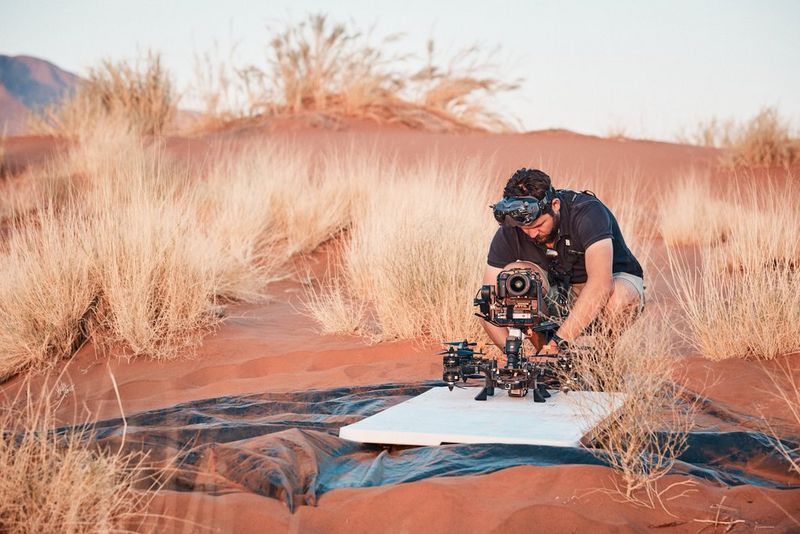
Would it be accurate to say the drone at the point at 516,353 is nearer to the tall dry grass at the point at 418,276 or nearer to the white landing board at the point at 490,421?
the white landing board at the point at 490,421

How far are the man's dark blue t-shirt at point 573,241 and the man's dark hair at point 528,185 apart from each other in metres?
0.23

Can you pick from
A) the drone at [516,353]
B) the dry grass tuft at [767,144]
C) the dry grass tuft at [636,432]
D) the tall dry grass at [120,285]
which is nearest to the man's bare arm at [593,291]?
the drone at [516,353]

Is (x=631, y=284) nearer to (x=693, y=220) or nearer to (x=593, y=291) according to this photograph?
(x=593, y=291)

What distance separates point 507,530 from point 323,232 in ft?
28.8

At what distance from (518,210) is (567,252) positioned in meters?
0.60

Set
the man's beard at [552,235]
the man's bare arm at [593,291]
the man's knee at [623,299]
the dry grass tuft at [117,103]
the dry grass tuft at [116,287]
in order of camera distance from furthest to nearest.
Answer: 1. the dry grass tuft at [117,103]
2. the dry grass tuft at [116,287]
3. the man's knee at [623,299]
4. the man's beard at [552,235]
5. the man's bare arm at [593,291]

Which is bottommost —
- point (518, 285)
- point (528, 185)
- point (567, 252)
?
point (518, 285)

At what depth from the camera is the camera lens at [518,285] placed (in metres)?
4.83

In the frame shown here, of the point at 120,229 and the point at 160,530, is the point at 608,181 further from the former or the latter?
the point at 160,530

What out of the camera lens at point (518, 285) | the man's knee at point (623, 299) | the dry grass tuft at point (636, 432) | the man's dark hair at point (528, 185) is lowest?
the dry grass tuft at point (636, 432)

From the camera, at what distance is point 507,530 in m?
3.40

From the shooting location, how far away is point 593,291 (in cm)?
522

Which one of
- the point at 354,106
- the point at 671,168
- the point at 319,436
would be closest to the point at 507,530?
the point at 319,436

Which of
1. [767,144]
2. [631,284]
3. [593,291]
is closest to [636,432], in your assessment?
[593,291]
